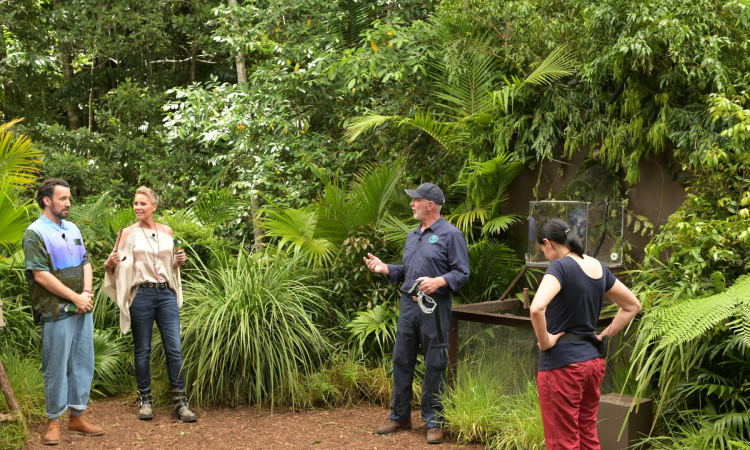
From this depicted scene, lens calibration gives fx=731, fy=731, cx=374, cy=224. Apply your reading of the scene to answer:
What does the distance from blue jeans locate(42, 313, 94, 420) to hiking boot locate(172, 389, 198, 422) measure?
80 cm

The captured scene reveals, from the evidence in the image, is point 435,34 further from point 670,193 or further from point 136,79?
point 136,79

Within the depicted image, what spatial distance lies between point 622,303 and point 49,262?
4.08 metres

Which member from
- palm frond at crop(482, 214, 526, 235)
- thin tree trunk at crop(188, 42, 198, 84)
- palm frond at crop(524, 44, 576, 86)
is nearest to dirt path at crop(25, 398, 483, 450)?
palm frond at crop(482, 214, 526, 235)

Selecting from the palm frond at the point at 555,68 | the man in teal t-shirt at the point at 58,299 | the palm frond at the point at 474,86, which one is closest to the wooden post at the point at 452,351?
the palm frond at the point at 555,68

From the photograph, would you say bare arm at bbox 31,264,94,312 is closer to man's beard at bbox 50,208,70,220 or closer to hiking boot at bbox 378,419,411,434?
man's beard at bbox 50,208,70,220

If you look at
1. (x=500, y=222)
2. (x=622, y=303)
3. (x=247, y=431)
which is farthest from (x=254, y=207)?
(x=622, y=303)

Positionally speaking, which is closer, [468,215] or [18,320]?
[18,320]

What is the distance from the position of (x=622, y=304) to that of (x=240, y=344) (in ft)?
11.5

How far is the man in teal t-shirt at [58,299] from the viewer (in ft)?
17.9

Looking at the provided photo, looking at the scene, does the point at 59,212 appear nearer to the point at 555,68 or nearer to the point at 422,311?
the point at 422,311

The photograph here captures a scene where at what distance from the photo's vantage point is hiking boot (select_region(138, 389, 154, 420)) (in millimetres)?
6250

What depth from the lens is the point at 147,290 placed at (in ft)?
20.2

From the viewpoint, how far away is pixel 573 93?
715 cm

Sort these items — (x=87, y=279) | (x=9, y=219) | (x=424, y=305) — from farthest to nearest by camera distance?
(x=9, y=219) → (x=87, y=279) → (x=424, y=305)
